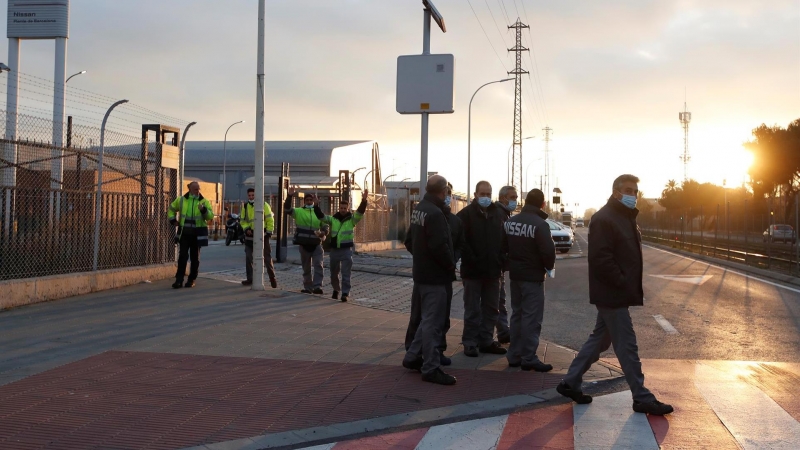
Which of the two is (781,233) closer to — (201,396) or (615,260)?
(615,260)

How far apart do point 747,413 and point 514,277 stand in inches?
98.2

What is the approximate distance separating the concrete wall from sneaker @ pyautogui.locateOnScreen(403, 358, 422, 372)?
6191 mm

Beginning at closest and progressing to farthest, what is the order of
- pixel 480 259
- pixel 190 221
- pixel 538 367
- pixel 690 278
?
1. pixel 538 367
2. pixel 480 259
3. pixel 190 221
4. pixel 690 278

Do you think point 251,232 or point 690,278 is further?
point 690,278

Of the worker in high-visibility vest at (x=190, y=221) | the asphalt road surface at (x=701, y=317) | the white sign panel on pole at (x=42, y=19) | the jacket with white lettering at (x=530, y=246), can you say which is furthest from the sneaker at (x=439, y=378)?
the white sign panel on pole at (x=42, y=19)

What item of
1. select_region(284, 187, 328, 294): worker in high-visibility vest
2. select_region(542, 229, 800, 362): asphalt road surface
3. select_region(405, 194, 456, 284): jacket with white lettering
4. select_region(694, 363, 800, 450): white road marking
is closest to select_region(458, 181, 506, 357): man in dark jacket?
select_region(405, 194, 456, 284): jacket with white lettering

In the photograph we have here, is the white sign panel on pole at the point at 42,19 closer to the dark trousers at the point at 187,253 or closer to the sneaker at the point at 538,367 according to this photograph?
the dark trousers at the point at 187,253

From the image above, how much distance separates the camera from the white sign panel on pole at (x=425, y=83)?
11.6 meters

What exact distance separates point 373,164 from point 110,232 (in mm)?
67484

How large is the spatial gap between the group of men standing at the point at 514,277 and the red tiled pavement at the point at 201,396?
429mm

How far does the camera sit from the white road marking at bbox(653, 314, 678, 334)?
35.0 feet

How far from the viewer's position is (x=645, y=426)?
5770 millimetres

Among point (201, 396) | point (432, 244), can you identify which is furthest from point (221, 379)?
point (432, 244)

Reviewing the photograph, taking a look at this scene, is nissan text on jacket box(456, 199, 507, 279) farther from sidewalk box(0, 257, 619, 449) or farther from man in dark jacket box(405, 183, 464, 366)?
sidewalk box(0, 257, 619, 449)
